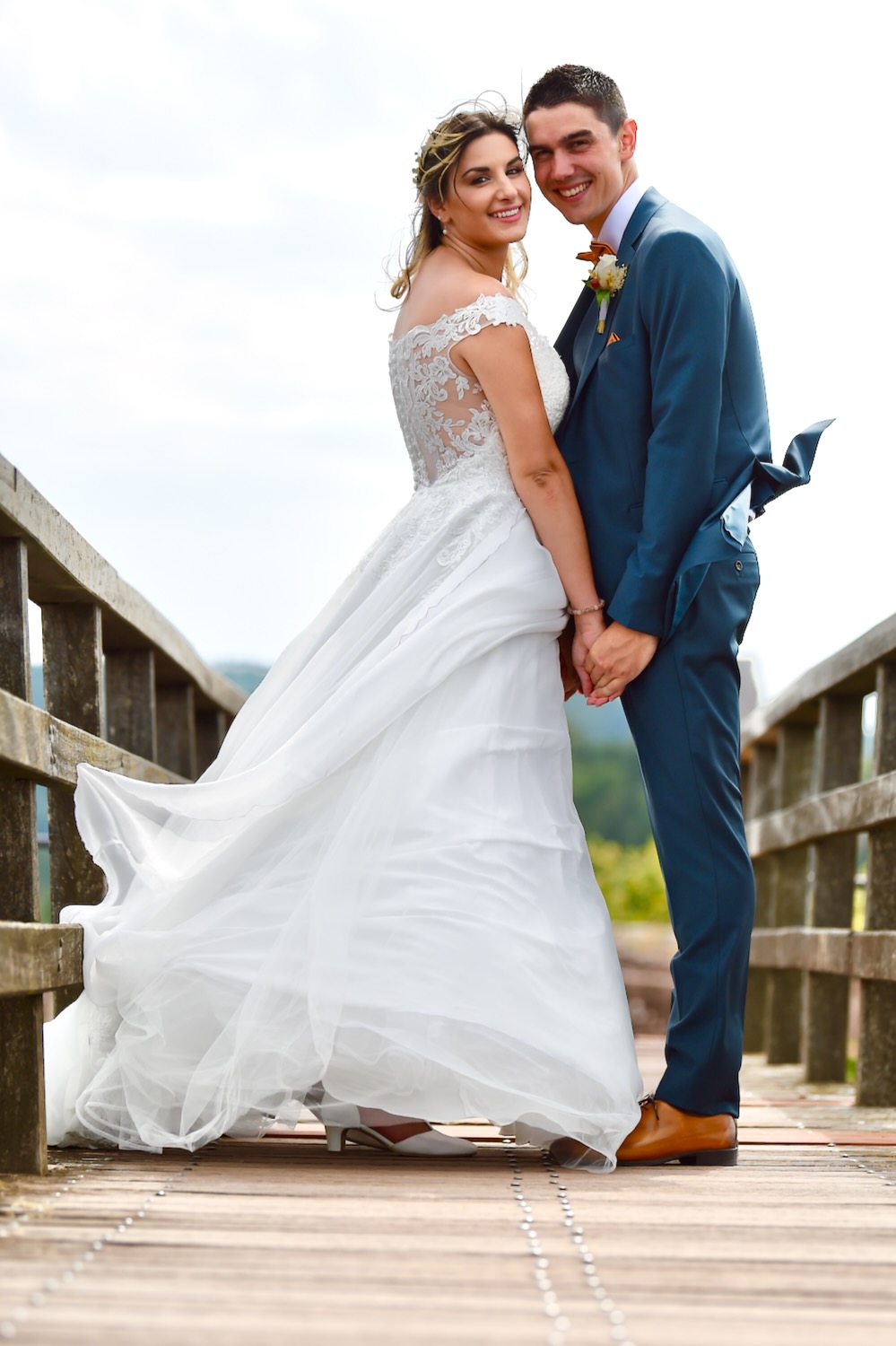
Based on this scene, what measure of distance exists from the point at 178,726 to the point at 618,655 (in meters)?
2.01

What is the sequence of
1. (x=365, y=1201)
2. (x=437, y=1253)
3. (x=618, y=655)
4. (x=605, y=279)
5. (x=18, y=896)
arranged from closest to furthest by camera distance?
(x=437, y=1253)
(x=365, y=1201)
(x=18, y=896)
(x=618, y=655)
(x=605, y=279)

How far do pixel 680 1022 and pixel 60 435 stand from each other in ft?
182

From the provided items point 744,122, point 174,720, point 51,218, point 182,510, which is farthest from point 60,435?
point 174,720

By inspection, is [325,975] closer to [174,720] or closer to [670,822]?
[670,822]

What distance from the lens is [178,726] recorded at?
14.2 feet

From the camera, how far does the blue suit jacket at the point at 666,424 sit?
262 centimetres

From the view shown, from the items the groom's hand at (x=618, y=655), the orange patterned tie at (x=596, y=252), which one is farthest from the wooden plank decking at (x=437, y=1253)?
the orange patterned tie at (x=596, y=252)

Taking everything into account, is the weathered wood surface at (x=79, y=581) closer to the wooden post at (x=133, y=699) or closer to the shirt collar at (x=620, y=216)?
the wooden post at (x=133, y=699)

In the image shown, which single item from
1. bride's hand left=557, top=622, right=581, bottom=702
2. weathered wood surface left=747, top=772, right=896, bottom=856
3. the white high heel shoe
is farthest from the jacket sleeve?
the white high heel shoe

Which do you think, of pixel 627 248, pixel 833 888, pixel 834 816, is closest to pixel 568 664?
pixel 627 248

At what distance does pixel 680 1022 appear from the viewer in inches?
104

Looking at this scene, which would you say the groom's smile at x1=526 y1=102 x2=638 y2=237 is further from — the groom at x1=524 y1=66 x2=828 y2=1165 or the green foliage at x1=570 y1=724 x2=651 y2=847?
the green foliage at x1=570 y1=724 x2=651 y2=847

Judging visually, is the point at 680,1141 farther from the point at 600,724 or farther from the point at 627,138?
the point at 600,724

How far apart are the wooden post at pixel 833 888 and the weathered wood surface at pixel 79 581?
1.82 metres
